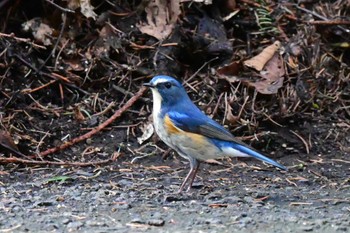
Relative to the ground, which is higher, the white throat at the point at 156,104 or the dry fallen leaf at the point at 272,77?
the white throat at the point at 156,104

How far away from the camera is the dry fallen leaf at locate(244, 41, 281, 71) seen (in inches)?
350

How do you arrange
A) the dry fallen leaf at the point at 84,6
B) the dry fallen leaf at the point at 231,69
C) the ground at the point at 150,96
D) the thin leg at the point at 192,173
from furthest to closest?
the dry fallen leaf at the point at 84,6, the dry fallen leaf at the point at 231,69, the ground at the point at 150,96, the thin leg at the point at 192,173

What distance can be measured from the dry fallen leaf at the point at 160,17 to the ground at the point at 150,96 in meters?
0.01

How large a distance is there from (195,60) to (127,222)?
3380 mm

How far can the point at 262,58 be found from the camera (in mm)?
9000

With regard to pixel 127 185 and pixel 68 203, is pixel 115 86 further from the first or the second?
pixel 68 203

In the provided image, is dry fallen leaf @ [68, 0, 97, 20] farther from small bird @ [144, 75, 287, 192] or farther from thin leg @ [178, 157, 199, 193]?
thin leg @ [178, 157, 199, 193]

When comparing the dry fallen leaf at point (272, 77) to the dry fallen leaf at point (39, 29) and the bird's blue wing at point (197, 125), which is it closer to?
the bird's blue wing at point (197, 125)

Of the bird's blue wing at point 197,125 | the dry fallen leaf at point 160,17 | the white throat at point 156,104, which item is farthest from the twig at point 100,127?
the bird's blue wing at point 197,125

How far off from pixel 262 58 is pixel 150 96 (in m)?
1.19

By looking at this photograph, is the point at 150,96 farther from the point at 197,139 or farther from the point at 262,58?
the point at 197,139

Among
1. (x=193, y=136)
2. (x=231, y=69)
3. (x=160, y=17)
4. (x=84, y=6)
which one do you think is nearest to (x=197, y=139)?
(x=193, y=136)

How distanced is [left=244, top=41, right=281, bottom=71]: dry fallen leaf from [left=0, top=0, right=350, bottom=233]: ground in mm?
20

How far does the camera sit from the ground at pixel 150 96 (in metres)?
7.57
